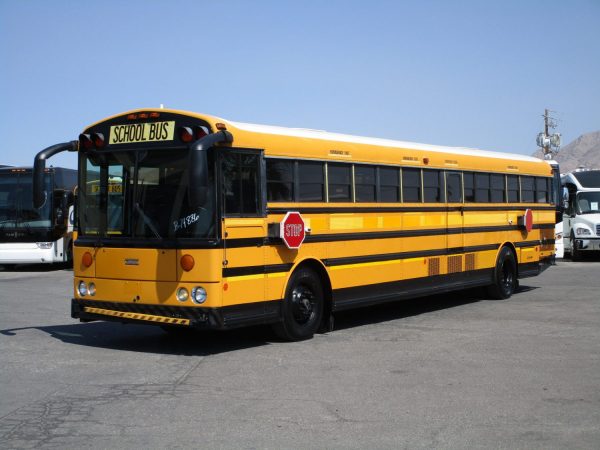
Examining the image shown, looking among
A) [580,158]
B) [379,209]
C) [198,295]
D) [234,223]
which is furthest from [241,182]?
[580,158]

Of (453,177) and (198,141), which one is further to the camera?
(453,177)

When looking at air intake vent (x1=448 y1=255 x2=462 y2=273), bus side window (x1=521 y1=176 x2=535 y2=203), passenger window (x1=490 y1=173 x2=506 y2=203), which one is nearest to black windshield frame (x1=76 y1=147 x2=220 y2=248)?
air intake vent (x1=448 y1=255 x2=462 y2=273)

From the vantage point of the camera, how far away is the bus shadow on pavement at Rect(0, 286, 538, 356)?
10117 mm

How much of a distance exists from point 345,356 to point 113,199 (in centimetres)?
323

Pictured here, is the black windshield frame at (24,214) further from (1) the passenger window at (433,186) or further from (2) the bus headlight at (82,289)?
(2) the bus headlight at (82,289)

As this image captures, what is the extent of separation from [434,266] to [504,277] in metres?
2.95

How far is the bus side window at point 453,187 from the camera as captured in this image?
1384cm

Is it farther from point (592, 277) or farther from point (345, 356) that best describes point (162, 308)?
point (592, 277)

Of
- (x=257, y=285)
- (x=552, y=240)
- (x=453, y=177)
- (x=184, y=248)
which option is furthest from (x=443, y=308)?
(x=184, y=248)

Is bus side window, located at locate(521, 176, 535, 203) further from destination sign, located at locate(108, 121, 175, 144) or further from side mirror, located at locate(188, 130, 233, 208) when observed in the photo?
side mirror, located at locate(188, 130, 233, 208)

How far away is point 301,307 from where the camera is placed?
34.4ft

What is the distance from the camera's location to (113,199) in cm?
989

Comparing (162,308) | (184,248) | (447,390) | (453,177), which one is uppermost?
(453,177)

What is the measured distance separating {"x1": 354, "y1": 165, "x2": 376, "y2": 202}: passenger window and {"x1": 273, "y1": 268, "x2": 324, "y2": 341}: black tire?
1.45m
